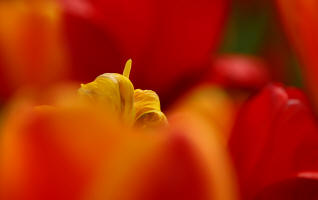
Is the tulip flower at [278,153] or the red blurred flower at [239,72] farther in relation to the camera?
the red blurred flower at [239,72]

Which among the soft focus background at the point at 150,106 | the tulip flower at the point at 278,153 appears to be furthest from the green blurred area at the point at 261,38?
the tulip flower at the point at 278,153

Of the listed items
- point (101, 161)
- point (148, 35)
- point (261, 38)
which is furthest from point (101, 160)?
point (261, 38)

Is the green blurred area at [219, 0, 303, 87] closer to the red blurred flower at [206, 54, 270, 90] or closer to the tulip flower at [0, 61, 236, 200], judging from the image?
the red blurred flower at [206, 54, 270, 90]

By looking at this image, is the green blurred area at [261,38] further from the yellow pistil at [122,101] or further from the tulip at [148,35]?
the yellow pistil at [122,101]

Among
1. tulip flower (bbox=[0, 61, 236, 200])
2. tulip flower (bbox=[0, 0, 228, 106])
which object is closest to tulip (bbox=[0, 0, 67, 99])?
tulip flower (bbox=[0, 0, 228, 106])

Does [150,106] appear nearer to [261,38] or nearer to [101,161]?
[101,161]

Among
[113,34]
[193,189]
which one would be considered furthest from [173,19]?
[193,189]
